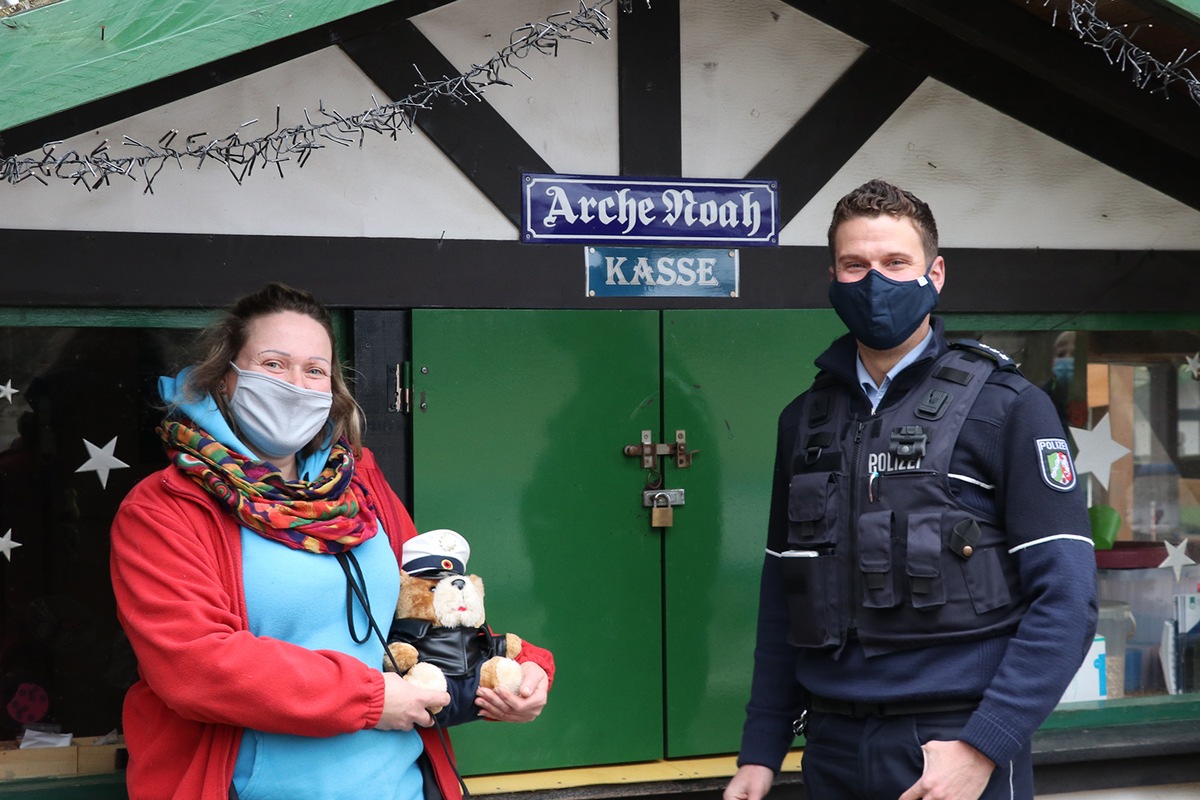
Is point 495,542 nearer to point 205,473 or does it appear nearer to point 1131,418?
point 205,473

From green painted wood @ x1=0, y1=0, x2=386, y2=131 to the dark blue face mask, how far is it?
1.41 meters

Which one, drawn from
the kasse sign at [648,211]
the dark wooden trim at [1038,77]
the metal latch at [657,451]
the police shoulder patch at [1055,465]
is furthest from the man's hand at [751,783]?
the dark wooden trim at [1038,77]

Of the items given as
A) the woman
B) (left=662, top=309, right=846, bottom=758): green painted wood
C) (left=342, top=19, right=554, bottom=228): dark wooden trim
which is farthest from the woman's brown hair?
(left=662, top=309, right=846, bottom=758): green painted wood

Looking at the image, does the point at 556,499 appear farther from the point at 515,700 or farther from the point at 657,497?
the point at 515,700

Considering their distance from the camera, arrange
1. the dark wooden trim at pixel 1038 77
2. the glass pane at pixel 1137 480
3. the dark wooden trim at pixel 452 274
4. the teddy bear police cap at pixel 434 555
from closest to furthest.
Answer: the teddy bear police cap at pixel 434 555 → the dark wooden trim at pixel 452 274 → the dark wooden trim at pixel 1038 77 → the glass pane at pixel 1137 480

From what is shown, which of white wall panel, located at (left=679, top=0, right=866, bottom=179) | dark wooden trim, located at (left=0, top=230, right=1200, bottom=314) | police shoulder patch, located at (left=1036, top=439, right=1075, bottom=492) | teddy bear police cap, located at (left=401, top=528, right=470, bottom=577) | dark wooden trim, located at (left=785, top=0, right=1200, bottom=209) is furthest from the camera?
white wall panel, located at (left=679, top=0, right=866, bottom=179)

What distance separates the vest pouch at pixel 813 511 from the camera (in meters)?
2.73

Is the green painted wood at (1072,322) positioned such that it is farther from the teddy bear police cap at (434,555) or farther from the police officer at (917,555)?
the teddy bear police cap at (434,555)

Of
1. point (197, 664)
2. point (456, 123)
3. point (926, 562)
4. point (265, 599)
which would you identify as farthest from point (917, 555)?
point (456, 123)

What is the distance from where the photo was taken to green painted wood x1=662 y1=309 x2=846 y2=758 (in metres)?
4.43

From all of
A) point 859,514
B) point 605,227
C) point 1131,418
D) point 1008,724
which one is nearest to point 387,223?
point 605,227

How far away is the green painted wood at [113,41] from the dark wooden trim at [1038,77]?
2.52 m

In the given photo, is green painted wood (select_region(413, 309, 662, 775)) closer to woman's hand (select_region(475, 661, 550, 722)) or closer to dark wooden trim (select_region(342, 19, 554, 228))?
dark wooden trim (select_region(342, 19, 554, 228))

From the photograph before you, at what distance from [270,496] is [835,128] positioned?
2884mm
